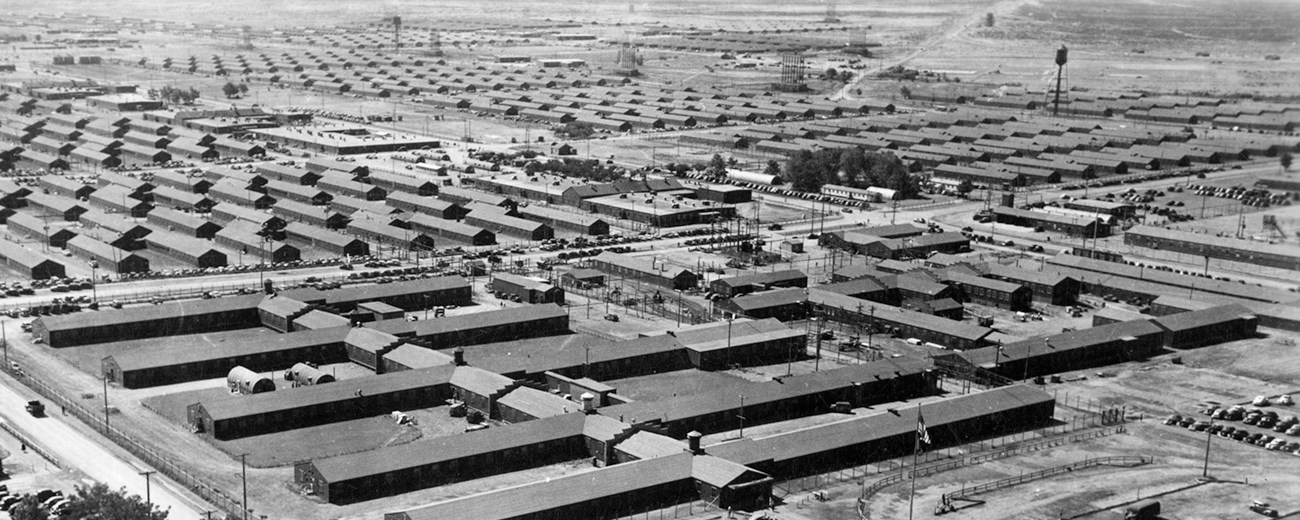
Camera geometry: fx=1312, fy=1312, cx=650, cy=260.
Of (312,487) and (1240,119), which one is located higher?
(1240,119)

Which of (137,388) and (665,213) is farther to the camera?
(665,213)

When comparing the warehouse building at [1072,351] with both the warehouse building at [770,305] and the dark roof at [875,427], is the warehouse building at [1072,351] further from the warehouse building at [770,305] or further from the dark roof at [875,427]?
the warehouse building at [770,305]

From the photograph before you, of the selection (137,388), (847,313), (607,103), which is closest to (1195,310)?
(847,313)

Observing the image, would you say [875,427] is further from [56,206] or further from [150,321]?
[56,206]

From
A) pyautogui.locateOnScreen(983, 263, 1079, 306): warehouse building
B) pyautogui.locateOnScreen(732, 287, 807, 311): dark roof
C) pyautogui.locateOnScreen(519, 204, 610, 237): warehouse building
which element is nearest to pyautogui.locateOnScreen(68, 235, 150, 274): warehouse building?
pyautogui.locateOnScreen(519, 204, 610, 237): warehouse building

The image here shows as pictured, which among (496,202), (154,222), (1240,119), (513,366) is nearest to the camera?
(513,366)

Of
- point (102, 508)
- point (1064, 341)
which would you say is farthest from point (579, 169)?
point (102, 508)

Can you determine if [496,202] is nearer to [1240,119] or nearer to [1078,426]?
[1078,426]
